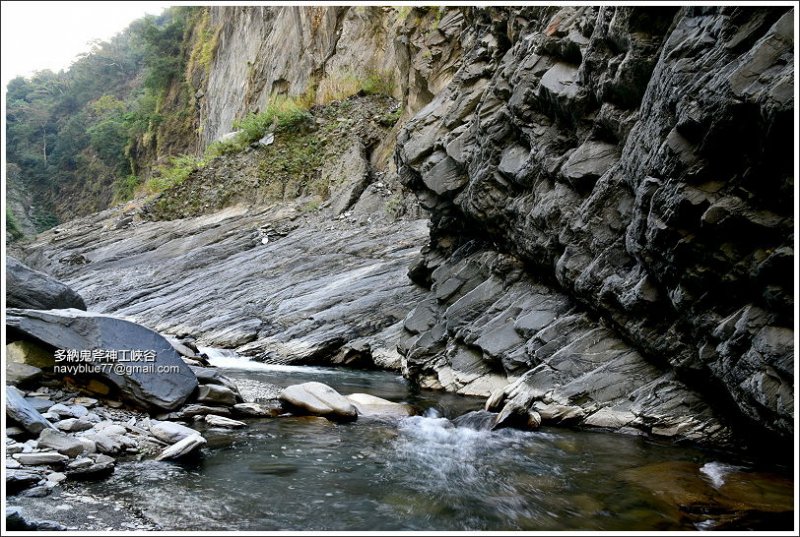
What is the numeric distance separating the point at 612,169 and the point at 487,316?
4.14 m

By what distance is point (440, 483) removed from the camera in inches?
225

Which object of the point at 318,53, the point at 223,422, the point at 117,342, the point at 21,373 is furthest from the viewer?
the point at 318,53

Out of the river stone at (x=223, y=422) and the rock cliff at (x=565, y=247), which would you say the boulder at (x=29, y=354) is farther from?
the rock cliff at (x=565, y=247)

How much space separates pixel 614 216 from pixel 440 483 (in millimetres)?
5547

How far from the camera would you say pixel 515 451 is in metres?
6.96

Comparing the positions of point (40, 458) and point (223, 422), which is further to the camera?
point (223, 422)

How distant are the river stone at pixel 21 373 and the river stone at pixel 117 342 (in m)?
0.38

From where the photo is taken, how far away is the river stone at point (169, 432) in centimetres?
623

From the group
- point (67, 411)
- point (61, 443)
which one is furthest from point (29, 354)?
point (61, 443)

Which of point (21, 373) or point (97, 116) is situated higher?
point (97, 116)

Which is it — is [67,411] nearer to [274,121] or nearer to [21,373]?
[21,373]

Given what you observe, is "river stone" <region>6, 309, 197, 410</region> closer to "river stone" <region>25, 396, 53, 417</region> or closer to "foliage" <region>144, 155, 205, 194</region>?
"river stone" <region>25, 396, 53, 417</region>

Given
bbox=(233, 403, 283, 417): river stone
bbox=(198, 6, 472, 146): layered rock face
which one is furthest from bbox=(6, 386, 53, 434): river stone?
bbox=(198, 6, 472, 146): layered rock face

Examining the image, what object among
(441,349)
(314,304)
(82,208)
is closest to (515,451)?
(441,349)
